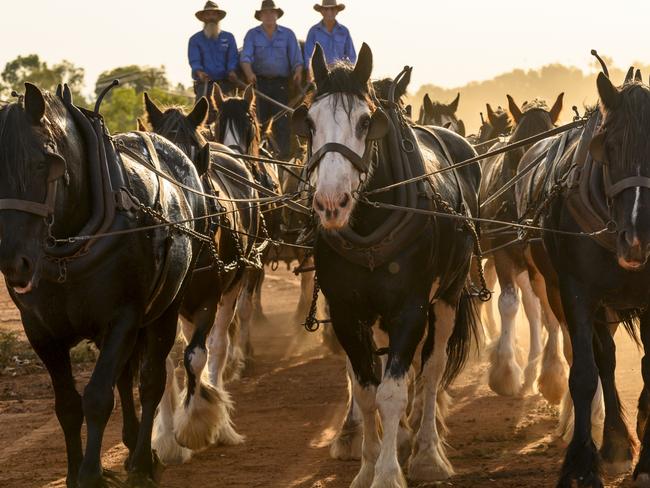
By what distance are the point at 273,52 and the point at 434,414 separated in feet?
22.3

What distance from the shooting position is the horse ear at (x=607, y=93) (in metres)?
5.73

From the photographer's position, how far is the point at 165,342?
6570 millimetres

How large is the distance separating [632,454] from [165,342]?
2630 mm

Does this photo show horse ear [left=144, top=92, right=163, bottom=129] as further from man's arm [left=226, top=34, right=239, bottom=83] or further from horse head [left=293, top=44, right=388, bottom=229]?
man's arm [left=226, top=34, right=239, bottom=83]

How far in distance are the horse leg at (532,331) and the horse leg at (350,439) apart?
2.53m

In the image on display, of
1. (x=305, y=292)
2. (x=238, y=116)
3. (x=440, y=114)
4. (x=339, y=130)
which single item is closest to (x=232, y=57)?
(x=440, y=114)

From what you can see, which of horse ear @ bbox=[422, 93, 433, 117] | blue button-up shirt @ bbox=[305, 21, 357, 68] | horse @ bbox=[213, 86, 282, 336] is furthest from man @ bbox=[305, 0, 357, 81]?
horse @ bbox=[213, 86, 282, 336]

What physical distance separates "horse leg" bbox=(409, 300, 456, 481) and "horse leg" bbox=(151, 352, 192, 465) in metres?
1.53

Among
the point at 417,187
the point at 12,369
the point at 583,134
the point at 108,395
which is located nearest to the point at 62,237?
the point at 108,395

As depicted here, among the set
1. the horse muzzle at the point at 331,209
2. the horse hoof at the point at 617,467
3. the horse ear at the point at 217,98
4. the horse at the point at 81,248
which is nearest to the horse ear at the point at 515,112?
the horse ear at the point at 217,98

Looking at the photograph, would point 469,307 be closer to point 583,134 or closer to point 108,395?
point 583,134

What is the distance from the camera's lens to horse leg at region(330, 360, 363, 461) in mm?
7238

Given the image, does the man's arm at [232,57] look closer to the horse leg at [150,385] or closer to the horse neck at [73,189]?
the horse leg at [150,385]

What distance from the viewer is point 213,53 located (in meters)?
12.6
